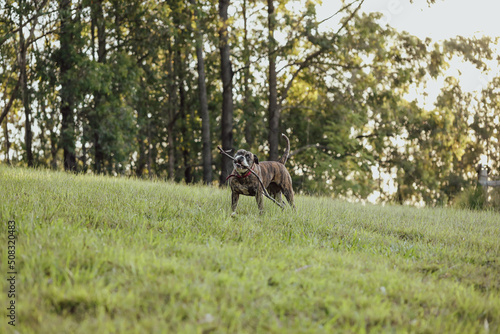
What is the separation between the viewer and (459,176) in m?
27.0

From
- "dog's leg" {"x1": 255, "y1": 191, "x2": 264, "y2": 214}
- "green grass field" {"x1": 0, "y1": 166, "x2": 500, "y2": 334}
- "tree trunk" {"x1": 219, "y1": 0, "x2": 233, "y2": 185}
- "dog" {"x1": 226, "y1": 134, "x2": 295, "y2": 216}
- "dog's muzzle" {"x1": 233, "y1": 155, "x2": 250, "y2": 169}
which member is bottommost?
"green grass field" {"x1": 0, "y1": 166, "x2": 500, "y2": 334}

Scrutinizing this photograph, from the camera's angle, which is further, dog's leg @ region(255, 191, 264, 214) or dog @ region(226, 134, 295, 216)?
dog's leg @ region(255, 191, 264, 214)

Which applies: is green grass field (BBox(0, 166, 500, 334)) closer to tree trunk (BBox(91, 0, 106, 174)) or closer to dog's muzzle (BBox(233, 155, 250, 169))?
dog's muzzle (BBox(233, 155, 250, 169))

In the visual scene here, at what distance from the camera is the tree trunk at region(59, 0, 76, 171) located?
16.0 meters

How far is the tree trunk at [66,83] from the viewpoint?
1603 cm

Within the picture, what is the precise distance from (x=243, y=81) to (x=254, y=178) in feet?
52.5

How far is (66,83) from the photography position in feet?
53.3

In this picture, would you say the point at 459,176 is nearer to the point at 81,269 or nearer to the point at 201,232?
the point at 201,232

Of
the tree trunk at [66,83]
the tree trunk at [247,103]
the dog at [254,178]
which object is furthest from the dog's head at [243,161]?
the tree trunk at [247,103]

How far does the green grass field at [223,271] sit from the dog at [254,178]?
440 millimetres

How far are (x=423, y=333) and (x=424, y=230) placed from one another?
4.62 metres

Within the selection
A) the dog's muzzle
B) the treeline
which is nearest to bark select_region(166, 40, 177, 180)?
the treeline

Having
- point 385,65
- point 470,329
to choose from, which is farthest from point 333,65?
point 470,329

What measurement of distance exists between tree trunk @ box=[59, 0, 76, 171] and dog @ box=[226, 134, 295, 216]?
10.2 metres
